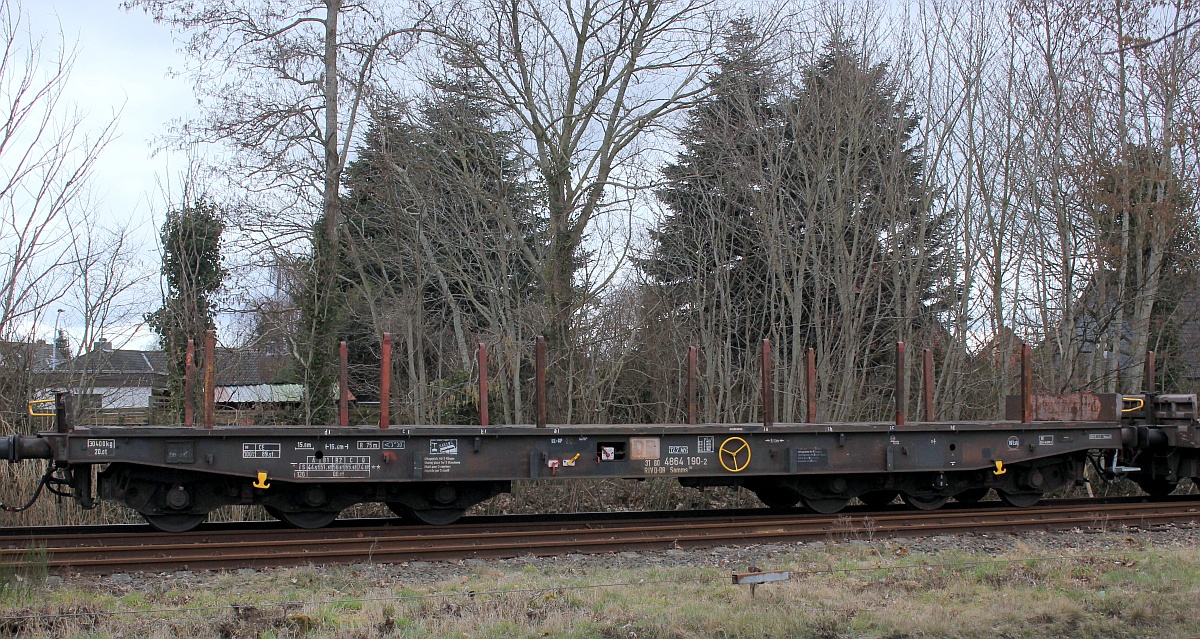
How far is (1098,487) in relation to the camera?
15.6 m

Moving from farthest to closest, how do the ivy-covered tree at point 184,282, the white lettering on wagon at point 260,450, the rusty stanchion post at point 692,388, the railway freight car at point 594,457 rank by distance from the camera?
the ivy-covered tree at point 184,282 → the rusty stanchion post at point 692,388 → the white lettering on wagon at point 260,450 → the railway freight car at point 594,457

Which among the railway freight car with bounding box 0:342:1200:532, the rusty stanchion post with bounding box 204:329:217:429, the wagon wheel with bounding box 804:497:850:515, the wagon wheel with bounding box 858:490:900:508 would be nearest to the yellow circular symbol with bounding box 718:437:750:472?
the railway freight car with bounding box 0:342:1200:532

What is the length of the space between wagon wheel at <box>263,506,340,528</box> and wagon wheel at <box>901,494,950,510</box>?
297 inches

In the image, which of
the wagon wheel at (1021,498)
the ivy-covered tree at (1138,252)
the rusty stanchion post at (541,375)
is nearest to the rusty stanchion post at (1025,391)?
the wagon wheel at (1021,498)

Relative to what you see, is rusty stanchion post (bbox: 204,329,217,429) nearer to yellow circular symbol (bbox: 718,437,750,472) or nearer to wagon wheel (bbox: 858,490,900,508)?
yellow circular symbol (bbox: 718,437,750,472)

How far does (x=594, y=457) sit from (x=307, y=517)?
135 inches

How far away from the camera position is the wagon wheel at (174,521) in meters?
9.78

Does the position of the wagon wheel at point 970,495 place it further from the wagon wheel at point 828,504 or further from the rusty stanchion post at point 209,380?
the rusty stanchion post at point 209,380

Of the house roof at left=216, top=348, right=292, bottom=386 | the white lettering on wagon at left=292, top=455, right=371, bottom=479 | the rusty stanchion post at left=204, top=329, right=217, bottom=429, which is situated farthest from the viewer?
the house roof at left=216, top=348, right=292, bottom=386

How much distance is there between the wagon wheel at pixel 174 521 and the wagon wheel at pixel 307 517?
2.58ft

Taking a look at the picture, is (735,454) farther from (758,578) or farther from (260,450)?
(260,450)

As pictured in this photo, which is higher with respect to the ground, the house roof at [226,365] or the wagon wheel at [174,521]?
the house roof at [226,365]

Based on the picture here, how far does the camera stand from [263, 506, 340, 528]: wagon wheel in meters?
10.3

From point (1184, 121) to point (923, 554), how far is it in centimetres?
1352
